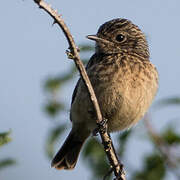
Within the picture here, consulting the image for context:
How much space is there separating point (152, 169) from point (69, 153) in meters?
2.05

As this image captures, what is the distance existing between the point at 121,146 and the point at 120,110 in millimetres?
470

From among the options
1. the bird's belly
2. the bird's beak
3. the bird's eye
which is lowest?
the bird's belly

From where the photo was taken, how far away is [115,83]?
599 cm

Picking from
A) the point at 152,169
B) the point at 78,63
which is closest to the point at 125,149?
the point at 152,169

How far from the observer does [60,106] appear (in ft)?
24.3

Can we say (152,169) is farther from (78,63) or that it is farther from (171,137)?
(78,63)

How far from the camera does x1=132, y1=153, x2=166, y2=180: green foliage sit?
18.9 ft

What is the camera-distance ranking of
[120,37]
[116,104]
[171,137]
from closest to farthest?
[171,137] < [116,104] < [120,37]

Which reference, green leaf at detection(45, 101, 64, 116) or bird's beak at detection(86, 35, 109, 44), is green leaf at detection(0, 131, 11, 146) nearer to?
bird's beak at detection(86, 35, 109, 44)

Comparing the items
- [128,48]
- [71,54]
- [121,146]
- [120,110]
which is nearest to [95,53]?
[128,48]

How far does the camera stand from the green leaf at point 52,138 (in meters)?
6.83

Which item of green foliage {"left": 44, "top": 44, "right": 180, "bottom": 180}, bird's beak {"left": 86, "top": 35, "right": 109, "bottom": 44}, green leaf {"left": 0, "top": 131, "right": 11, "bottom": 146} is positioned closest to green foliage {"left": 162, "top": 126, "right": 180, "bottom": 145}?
green foliage {"left": 44, "top": 44, "right": 180, "bottom": 180}

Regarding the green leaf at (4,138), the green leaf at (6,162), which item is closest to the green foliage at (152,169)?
the green leaf at (6,162)

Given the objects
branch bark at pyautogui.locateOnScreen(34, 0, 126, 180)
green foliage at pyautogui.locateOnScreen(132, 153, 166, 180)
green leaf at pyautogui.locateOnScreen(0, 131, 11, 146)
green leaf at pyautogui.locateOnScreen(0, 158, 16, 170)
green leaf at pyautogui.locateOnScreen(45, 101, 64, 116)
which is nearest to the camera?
branch bark at pyautogui.locateOnScreen(34, 0, 126, 180)
